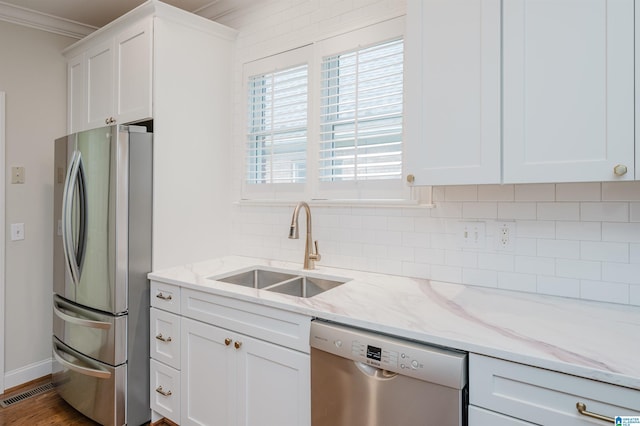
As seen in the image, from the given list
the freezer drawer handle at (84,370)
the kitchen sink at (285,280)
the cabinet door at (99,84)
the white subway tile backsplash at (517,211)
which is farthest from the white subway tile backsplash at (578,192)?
the cabinet door at (99,84)

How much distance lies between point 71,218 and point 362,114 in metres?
1.88

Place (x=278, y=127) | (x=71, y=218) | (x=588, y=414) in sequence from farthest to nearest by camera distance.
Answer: (x=278, y=127) < (x=71, y=218) < (x=588, y=414)

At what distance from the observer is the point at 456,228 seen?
6.16 feet

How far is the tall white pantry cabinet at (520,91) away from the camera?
124 centimetres

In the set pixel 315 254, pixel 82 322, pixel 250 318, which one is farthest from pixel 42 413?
pixel 315 254

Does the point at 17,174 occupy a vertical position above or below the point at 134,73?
below

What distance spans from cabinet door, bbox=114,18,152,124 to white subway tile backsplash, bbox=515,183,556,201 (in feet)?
6.72

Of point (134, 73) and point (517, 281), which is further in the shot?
point (134, 73)

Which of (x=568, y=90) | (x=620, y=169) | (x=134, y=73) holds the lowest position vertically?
(x=620, y=169)

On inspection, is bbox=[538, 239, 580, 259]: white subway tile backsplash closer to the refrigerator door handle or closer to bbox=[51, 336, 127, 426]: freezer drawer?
bbox=[51, 336, 127, 426]: freezer drawer

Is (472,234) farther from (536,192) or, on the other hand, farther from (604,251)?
(604,251)

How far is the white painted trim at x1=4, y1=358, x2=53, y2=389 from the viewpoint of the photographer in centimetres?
276

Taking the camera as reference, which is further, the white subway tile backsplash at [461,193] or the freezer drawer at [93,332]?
the freezer drawer at [93,332]

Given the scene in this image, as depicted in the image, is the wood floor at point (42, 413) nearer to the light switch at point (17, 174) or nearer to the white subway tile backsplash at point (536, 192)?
the light switch at point (17, 174)
